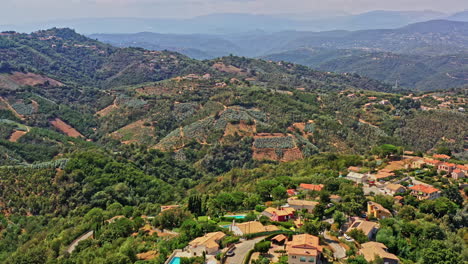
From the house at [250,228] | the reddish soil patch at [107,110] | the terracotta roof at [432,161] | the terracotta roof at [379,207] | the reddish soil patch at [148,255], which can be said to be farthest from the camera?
the reddish soil patch at [107,110]

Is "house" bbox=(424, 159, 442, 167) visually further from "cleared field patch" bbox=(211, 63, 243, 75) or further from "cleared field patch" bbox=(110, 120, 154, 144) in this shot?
"cleared field patch" bbox=(211, 63, 243, 75)

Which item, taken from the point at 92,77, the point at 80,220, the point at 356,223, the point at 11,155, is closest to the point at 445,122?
the point at 356,223

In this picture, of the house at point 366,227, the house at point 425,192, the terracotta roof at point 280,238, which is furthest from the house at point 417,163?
the terracotta roof at point 280,238

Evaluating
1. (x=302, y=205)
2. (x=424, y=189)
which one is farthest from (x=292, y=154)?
(x=302, y=205)

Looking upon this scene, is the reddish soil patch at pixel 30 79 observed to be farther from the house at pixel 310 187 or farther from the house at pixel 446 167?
the house at pixel 446 167

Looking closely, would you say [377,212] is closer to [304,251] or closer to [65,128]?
[304,251]

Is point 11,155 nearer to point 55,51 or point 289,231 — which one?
point 289,231

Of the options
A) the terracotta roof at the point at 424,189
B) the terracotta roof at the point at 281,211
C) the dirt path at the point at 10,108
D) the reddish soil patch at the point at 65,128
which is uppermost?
the terracotta roof at the point at 281,211

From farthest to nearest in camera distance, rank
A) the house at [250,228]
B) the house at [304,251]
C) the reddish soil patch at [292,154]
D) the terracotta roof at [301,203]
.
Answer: the reddish soil patch at [292,154] → the terracotta roof at [301,203] → the house at [250,228] → the house at [304,251]
